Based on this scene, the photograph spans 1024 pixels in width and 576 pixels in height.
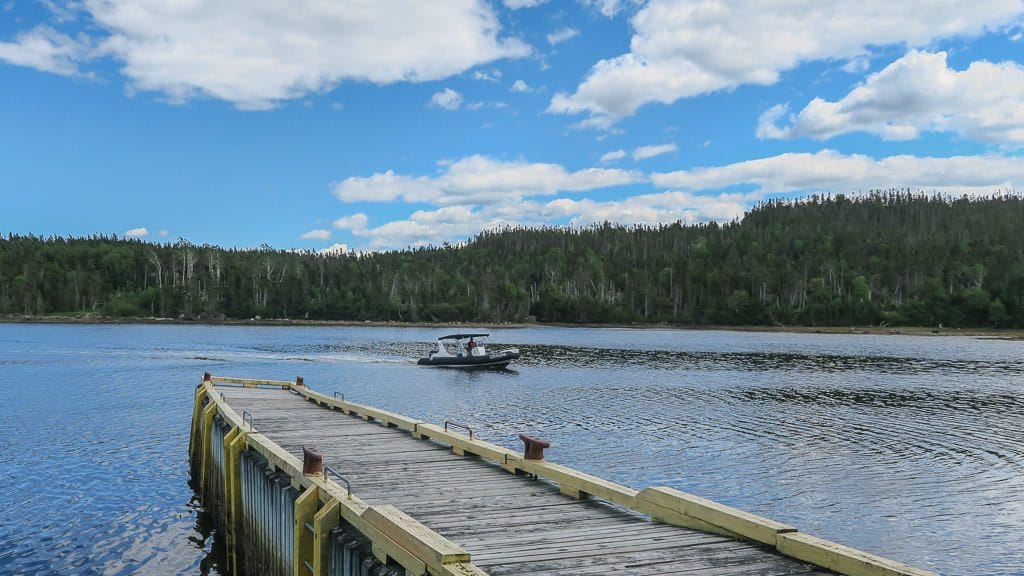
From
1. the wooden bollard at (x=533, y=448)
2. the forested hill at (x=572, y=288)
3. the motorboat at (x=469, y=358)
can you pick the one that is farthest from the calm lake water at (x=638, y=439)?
the forested hill at (x=572, y=288)

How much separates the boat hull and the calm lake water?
1.67 meters

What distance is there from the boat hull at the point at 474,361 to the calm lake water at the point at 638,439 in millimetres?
1672

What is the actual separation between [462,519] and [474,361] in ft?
181

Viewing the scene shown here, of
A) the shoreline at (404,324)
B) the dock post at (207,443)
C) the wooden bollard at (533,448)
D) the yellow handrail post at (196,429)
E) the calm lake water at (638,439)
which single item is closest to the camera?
the wooden bollard at (533,448)

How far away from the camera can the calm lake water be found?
18.2 metres

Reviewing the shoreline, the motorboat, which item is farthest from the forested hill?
the motorboat

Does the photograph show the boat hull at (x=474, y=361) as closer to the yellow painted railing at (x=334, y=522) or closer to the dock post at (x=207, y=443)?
the dock post at (x=207, y=443)

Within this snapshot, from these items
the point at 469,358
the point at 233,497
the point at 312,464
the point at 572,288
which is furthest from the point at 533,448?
the point at 572,288

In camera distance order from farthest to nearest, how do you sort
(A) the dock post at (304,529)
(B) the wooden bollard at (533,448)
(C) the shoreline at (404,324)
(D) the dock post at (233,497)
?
(C) the shoreline at (404,324) → (D) the dock post at (233,497) → (B) the wooden bollard at (533,448) → (A) the dock post at (304,529)

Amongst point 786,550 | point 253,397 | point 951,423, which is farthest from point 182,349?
point 786,550

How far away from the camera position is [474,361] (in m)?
65.1

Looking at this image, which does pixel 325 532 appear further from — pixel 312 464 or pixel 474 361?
pixel 474 361

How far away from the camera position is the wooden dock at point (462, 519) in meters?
8.08

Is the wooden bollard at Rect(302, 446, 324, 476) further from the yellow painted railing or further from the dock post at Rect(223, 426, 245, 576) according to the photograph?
the dock post at Rect(223, 426, 245, 576)
